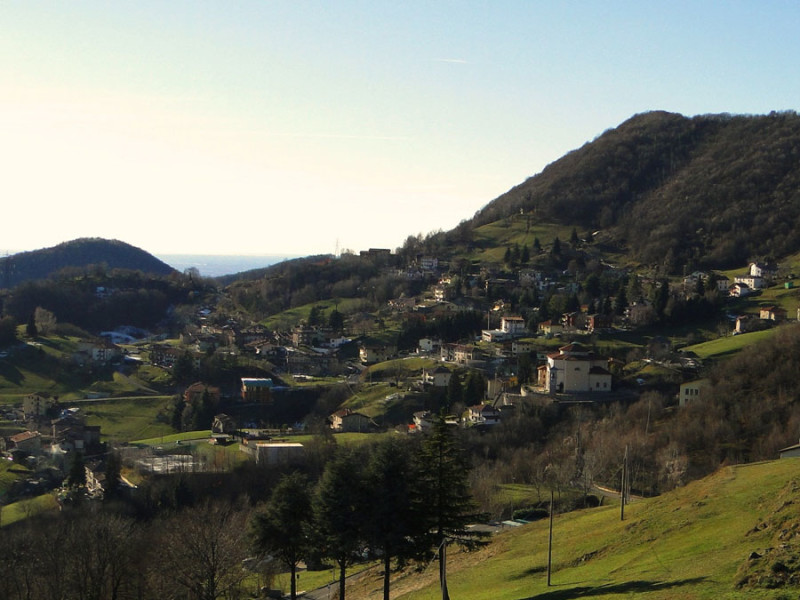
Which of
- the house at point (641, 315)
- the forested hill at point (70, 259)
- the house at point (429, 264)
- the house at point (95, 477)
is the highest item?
the forested hill at point (70, 259)

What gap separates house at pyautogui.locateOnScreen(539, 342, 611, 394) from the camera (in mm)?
59062

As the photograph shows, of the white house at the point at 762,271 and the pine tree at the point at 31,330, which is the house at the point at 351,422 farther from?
the white house at the point at 762,271

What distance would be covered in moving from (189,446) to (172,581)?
2568 cm

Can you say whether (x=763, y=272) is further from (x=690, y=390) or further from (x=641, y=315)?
(x=690, y=390)

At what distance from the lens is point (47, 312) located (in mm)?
95938

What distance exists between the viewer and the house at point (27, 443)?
52672 mm

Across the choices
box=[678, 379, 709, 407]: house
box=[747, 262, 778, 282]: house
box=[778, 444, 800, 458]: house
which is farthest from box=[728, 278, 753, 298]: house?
box=[778, 444, 800, 458]: house

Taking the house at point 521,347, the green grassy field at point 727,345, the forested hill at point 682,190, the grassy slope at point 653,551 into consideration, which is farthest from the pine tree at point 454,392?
the forested hill at point 682,190

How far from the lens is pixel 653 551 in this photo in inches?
785

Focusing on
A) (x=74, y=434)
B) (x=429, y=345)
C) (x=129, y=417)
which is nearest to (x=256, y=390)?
(x=129, y=417)

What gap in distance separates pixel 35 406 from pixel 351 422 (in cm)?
2363

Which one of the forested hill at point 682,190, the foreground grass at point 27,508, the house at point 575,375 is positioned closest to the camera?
the foreground grass at point 27,508

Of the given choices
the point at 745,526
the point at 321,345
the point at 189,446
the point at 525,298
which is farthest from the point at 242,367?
the point at 745,526

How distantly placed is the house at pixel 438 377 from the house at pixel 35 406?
2745 centimetres
